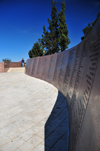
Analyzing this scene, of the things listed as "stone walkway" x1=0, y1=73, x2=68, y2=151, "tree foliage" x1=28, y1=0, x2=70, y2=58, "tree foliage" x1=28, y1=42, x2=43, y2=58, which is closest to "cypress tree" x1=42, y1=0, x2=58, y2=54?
"tree foliage" x1=28, y1=0, x2=70, y2=58

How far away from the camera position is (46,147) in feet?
7.28

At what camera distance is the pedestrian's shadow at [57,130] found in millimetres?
2223

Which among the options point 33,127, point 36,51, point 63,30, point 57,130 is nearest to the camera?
point 57,130

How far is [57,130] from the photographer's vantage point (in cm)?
273

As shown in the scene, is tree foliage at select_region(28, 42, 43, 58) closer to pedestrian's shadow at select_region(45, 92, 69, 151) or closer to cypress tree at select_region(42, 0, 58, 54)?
cypress tree at select_region(42, 0, 58, 54)

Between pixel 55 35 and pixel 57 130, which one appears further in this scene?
pixel 55 35

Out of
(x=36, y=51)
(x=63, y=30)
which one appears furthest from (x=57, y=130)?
(x=36, y=51)

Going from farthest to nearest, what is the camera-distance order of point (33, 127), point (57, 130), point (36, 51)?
point (36, 51) → point (33, 127) → point (57, 130)

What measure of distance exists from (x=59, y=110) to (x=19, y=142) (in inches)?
64.2

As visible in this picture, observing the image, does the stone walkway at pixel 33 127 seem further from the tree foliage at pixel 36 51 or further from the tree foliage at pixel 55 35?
the tree foliage at pixel 36 51

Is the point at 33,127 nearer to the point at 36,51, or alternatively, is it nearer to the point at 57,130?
the point at 57,130

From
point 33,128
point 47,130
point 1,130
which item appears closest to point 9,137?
point 1,130

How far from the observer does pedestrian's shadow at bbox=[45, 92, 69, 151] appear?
7.29 ft

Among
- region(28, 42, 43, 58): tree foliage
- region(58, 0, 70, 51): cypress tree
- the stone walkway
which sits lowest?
the stone walkway
